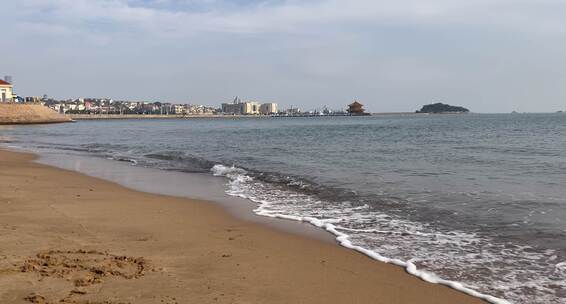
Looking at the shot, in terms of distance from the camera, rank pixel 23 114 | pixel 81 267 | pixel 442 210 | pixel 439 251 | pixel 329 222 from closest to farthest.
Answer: pixel 81 267, pixel 439 251, pixel 329 222, pixel 442 210, pixel 23 114

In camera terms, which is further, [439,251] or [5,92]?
[5,92]

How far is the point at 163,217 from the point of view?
9508mm

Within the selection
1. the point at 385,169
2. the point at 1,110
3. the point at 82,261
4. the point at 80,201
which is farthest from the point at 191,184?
the point at 1,110

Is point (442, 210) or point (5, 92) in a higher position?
point (5, 92)

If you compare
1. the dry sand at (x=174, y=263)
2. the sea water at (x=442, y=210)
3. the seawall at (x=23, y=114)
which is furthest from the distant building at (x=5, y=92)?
the dry sand at (x=174, y=263)

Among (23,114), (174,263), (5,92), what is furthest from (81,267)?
(5,92)

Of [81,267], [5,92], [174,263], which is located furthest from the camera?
[5,92]

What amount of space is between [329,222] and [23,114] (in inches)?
3545

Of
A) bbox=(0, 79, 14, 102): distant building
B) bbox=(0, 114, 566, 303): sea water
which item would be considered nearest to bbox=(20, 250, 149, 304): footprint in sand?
bbox=(0, 114, 566, 303): sea water

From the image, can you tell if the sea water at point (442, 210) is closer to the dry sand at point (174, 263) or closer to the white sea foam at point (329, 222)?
the white sea foam at point (329, 222)

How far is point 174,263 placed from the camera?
6.21 meters

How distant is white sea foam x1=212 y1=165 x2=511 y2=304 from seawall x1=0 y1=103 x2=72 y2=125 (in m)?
78.3

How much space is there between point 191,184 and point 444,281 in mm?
10204

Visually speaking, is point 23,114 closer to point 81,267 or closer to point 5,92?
point 5,92
